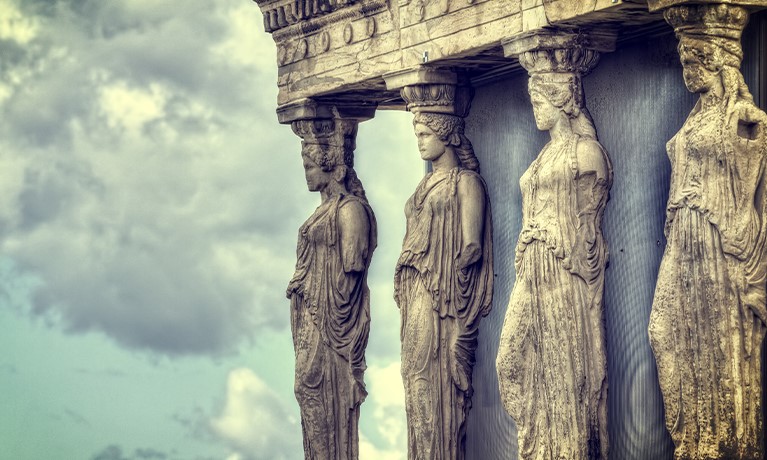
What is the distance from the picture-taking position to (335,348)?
17.0 metres

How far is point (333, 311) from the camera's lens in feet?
55.8

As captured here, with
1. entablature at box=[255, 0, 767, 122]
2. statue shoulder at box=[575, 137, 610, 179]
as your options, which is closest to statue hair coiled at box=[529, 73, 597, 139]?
statue shoulder at box=[575, 137, 610, 179]

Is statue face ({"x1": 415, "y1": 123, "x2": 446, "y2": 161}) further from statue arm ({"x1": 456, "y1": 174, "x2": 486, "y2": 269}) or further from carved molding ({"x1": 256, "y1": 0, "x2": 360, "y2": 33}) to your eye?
carved molding ({"x1": 256, "y1": 0, "x2": 360, "y2": 33})

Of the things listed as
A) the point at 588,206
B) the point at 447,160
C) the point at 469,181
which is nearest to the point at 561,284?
the point at 588,206

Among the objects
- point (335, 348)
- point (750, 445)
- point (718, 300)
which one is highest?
point (335, 348)

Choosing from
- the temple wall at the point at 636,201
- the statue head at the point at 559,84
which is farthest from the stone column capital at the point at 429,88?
the statue head at the point at 559,84

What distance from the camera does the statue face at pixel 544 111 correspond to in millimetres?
14523

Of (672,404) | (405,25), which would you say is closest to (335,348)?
(405,25)

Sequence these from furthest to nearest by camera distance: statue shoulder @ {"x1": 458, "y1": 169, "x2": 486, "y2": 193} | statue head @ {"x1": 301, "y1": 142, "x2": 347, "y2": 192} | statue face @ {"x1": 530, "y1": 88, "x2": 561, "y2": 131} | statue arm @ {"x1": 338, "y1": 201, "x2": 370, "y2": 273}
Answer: statue head @ {"x1": 301, "y1": 142, "x2": 347, "y2": 192} → statue arm @ {"x1": 338, "y1": 201, "x2": 370, "y2": 273} → statue shoulder @ {"x1": 458, "y1": 169, "x2": 486, "y2": 193} → statue face @ {"x1": 530, "y1": 88, "x2": 561, "y2": 131}

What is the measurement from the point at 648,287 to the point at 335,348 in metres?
3.37

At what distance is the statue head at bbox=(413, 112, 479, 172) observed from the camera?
52.0 ft

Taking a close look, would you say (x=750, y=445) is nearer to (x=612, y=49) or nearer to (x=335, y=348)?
(x=612, y=49)

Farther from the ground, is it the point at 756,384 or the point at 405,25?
the point at 405,25

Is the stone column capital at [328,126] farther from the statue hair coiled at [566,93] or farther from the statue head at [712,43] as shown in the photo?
the statue head at [712,43]
